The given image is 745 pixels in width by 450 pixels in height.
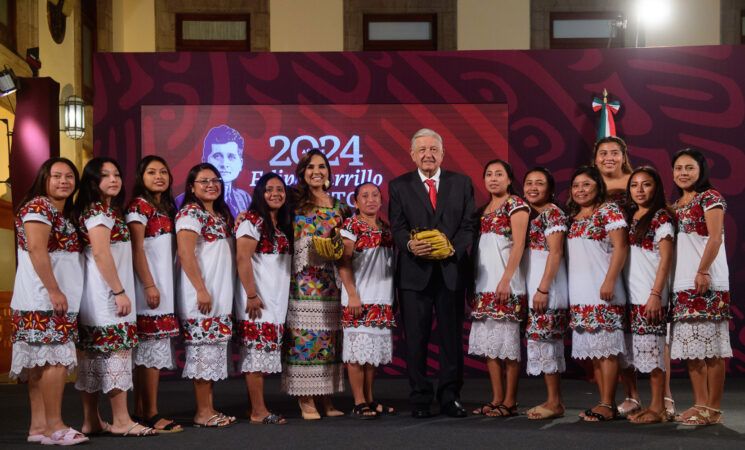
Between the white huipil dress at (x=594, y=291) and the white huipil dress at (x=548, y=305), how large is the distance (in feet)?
0.27

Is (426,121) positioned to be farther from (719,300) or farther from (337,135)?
(719,300)

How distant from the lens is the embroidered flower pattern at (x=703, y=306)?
410 centimetres

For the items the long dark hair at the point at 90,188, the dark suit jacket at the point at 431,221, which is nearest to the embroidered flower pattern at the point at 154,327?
the long dark hair at the point at 90,188

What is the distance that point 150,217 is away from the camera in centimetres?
415

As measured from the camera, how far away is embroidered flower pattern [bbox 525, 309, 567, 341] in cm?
438

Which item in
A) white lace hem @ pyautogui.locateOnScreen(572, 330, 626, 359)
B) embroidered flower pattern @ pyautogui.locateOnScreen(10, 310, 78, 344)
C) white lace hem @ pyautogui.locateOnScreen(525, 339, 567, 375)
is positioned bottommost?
white lace hem @ pyautogui.locateOnScreen(525, 339, 567, 375)

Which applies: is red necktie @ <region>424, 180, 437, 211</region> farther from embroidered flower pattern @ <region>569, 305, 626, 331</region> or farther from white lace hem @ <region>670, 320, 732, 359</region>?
white lace hem @ <region>670, 320, 732, 359</region>

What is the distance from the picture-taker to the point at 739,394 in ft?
18.4

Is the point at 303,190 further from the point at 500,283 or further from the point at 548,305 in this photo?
the point at 548,305

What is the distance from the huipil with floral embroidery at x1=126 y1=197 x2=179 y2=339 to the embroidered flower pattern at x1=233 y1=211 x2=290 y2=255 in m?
0.39

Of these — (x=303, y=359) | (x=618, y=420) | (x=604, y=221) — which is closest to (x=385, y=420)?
(x=303, y=359)

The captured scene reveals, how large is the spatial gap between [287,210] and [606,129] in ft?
10.7

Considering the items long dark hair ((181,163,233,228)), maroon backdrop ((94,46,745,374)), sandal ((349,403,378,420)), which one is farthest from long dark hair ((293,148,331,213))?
maroon backdrop ((94,46,745,374))

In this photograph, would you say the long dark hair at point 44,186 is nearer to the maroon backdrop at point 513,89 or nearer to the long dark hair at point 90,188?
the long dark hair at point 90,188
